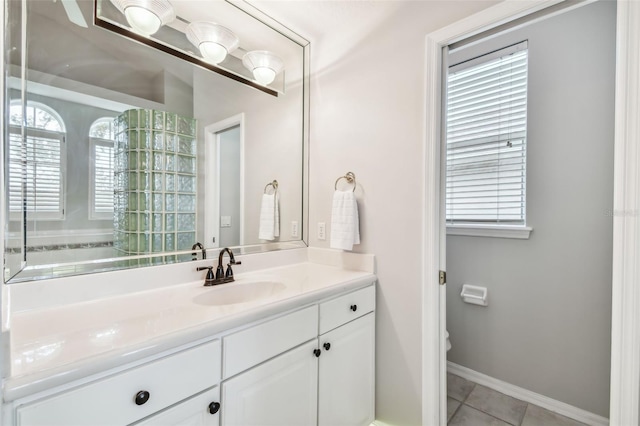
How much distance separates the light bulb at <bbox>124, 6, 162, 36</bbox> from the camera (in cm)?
124

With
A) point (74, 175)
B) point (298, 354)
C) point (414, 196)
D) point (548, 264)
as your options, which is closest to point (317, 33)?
point (414, 196)

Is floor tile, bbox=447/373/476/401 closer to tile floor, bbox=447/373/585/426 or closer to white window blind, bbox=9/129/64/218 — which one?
tile floor, bbox=447/373/585/426

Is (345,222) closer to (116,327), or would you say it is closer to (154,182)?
(154,182)

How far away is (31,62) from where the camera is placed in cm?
103

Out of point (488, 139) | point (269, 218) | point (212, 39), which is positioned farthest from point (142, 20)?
point (488, 139)

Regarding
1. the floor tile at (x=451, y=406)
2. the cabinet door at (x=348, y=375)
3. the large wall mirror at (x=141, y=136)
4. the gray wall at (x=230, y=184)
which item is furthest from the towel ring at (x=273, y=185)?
the floor tile at (x=451, y=406)

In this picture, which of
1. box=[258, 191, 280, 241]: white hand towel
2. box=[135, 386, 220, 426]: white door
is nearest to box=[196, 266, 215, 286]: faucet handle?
box=[258, 191, 280, 241]: white hand towel

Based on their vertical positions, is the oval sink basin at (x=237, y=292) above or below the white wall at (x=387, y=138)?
below

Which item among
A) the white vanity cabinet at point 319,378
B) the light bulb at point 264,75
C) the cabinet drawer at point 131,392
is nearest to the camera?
the cabinet drawer at point 131,392

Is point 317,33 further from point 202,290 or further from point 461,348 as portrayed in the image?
point 461,348

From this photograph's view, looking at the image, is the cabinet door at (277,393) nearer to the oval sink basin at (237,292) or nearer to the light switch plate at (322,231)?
the oval sink basin at (237,292)

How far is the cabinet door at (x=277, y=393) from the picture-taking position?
0.96 metres

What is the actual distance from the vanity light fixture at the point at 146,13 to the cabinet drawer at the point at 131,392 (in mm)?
1346

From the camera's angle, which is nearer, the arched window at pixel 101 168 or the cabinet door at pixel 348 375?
the arched window at pixel 101 168
